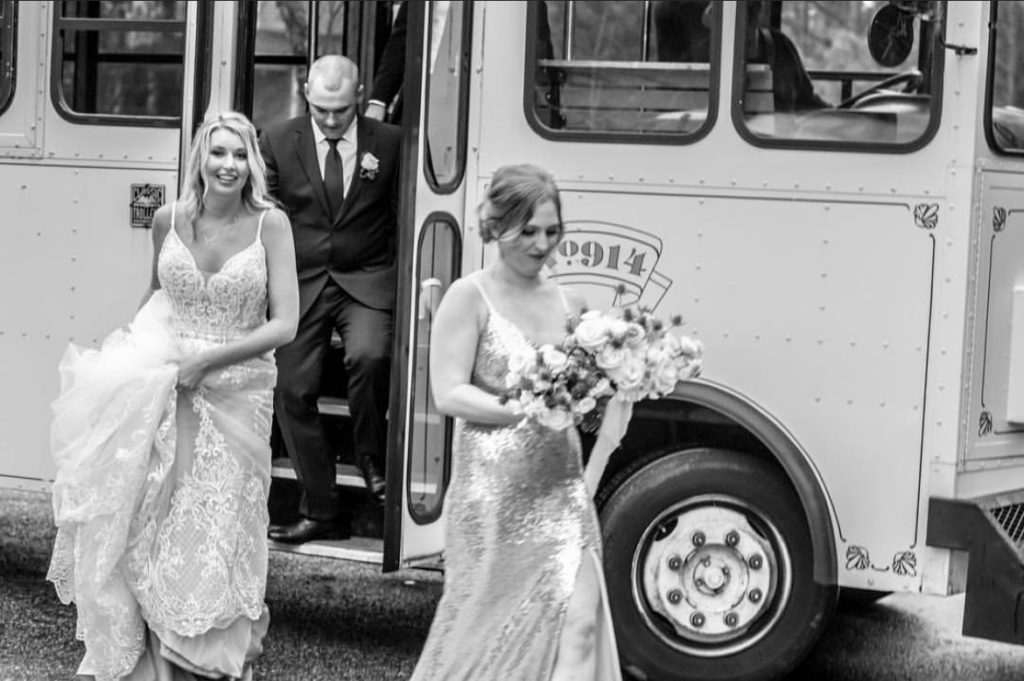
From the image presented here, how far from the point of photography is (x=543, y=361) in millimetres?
4262

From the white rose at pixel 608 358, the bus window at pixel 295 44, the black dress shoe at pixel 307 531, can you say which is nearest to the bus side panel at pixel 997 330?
the white rose at pixel 608 358

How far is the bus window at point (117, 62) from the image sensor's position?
695cm

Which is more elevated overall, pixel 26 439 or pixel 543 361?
pixel 543 361

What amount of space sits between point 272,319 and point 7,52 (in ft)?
7.49

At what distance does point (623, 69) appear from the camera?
6.24 metres

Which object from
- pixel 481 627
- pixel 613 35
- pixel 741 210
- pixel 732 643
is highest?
pixel 613 35

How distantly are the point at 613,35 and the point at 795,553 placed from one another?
190 cm

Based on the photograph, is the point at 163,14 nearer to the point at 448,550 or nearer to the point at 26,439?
the point at 26,439

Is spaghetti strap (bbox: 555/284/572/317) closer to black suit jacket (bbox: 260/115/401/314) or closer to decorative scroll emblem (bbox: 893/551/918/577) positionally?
decorative scroll emblem (bbox: 893/551/918/577)

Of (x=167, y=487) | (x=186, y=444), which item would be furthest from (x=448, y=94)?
(x=167, y=487)

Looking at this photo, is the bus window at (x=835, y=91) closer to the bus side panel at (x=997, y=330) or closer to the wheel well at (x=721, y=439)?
the bus side panel at (x=997, y=330)

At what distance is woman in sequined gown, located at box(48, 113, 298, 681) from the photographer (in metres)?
5.47

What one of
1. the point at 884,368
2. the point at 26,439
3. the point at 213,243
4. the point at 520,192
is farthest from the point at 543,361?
the point at 26,439

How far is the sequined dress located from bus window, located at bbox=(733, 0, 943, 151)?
6.63 feet
